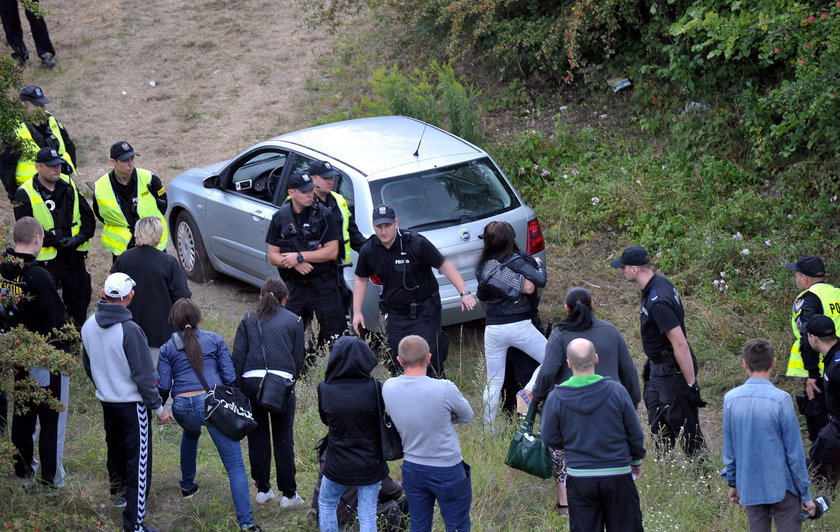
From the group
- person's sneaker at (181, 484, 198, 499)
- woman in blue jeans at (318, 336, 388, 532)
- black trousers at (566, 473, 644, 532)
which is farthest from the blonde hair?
black trousers at (566, 473, 644, 532)

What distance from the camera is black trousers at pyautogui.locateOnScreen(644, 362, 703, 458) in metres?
6.23

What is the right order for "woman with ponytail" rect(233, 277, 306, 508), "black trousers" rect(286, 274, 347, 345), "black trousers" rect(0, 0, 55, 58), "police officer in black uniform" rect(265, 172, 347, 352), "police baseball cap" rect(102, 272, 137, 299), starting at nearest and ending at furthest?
"police baseball cap" rect(102, 272, 137, 299) < "woman with ponytail" rect(233, 277, 306, 508) < "police officer in black uniform" rect(265, 172, 347, 352) < "black trousers" rect(286, 274, 347, 345) < "black trousers" rect(0, 0, 55, 58)

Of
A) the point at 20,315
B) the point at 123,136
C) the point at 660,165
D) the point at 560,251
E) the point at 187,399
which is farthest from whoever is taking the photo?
the point at 123,136

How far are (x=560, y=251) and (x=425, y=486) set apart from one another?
5485 mm

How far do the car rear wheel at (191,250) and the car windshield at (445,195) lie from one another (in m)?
2.59

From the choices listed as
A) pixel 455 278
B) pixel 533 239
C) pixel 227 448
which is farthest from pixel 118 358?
pixel 533 239

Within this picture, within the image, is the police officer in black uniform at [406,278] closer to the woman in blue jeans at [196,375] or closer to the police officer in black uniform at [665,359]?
the police officer in black uniform at [665,359]

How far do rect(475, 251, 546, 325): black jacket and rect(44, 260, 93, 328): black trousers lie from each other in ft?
10.9

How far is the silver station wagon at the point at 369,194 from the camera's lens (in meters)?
7.87

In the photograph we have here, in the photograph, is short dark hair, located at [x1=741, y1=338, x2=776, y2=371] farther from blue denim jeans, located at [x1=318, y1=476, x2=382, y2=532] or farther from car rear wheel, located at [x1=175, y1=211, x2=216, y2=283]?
car rear wheel, located at [x1=175, y1=211, x2=216, y2=283]

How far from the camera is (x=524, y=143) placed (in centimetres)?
1147

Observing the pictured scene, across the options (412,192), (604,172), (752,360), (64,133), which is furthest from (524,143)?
(752,360)

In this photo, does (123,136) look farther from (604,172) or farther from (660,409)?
(660,409)

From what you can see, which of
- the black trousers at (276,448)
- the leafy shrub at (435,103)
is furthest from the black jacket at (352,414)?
the leafy shrub at (435,103)
